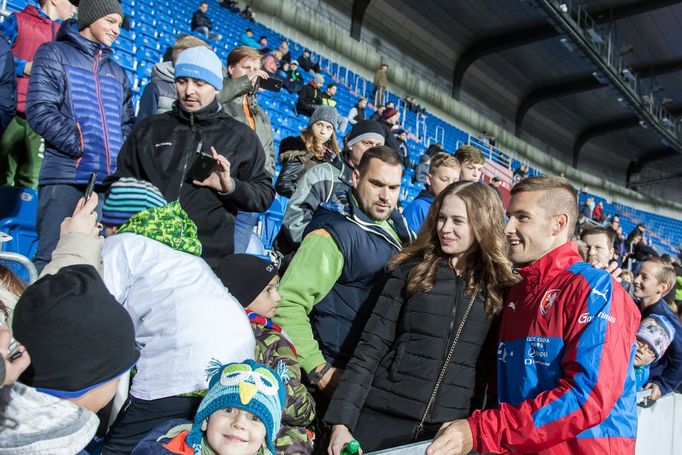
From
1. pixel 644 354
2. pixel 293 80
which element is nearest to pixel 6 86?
pixel 644 354

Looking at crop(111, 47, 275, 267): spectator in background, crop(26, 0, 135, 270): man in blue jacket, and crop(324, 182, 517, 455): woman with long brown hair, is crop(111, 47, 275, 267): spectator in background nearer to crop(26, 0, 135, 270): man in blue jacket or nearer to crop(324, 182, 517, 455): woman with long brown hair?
crop(26, 0, 135, 270): man in blue jacket

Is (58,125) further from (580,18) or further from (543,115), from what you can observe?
(543,115)

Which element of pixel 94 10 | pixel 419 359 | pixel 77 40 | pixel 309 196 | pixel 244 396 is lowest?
pixel 244 396

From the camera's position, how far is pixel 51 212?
251cm

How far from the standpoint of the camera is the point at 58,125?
2562 millimetres

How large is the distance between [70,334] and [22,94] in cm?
278

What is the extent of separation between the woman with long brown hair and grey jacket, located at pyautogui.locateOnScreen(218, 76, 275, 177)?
132cm

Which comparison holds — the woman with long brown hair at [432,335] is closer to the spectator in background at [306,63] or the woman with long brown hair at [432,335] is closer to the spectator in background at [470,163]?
A: the spectator in background at [470,163]

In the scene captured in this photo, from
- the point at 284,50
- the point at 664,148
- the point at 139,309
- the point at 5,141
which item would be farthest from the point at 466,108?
the point at 139,309

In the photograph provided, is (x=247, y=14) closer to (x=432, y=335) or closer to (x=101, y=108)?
(x=101, y=108)

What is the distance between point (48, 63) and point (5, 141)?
0.82 metres

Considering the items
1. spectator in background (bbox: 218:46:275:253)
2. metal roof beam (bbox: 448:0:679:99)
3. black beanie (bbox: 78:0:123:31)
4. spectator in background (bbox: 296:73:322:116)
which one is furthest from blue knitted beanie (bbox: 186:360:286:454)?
metal roof beam (bbox: 448:0:679:99)

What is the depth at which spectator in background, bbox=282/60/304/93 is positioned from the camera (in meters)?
10.3

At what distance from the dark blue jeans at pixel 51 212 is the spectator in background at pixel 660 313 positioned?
2.81m
